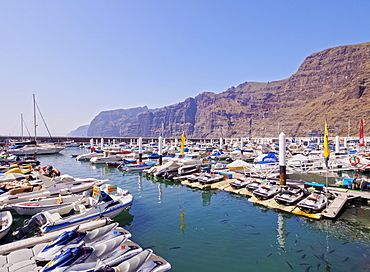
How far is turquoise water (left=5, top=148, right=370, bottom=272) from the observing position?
10453mm

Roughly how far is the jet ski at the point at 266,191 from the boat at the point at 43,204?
48.6ft

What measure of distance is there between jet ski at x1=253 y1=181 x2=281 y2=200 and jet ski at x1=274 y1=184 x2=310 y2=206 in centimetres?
60

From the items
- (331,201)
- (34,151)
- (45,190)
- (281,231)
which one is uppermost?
(45,190)

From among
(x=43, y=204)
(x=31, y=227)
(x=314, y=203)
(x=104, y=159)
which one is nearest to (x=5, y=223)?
(x=31, y=227)

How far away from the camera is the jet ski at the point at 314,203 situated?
16.3 m

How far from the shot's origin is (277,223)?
15188 mm

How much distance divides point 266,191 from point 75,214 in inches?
645

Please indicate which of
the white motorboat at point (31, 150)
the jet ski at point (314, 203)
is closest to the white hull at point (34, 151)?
the white motorboat at point (31, 150)

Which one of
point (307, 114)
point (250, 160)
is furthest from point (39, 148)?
point (307, 114)

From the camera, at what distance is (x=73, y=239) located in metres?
10.3

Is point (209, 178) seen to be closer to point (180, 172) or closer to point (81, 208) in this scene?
point (180, 172)

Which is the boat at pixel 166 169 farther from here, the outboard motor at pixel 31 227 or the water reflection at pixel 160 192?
the outboard motor at pixel 31 227

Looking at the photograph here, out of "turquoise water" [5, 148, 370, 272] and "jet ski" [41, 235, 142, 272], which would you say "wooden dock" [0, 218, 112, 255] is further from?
"jet ski" [41, 235, 142, 272]

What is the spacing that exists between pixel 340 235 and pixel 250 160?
139 ft
